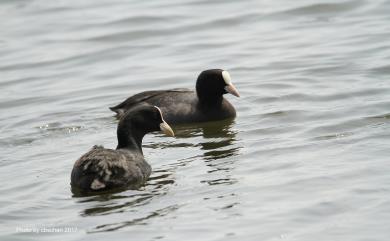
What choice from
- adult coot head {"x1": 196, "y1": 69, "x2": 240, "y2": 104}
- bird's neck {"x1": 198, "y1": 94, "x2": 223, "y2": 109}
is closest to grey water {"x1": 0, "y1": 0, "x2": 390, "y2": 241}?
bird's neck {"x1": 198, "y1": 94, "x2": 223, "y2": 109}

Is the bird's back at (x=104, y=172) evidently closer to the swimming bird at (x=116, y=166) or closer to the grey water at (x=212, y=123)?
the swimming bird at (x=116, y=166)

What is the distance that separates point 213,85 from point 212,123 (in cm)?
53

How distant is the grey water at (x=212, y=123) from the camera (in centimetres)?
934

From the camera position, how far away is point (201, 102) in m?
14.1

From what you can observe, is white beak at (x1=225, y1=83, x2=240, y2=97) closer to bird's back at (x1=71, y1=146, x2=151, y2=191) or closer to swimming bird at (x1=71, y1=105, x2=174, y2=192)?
swimming bird at (x1=71, y1=105, x2=174, y2=192)

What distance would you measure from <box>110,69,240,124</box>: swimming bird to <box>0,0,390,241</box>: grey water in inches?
7.9

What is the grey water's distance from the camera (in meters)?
9.34

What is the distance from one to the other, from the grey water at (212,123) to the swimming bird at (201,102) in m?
0.20

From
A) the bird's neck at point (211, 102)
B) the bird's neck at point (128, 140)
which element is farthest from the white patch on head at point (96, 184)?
the bird's neck at point (211, 102)

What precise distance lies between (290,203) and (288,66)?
7664 millimetres

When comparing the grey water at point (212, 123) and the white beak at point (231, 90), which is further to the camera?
the white beak at point (231, 90)

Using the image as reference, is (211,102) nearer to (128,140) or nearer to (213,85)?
(213,85)

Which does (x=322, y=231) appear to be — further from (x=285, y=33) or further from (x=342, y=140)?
(x=285, y=33)

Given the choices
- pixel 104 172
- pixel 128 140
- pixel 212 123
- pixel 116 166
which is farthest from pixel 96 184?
pixel 212 123
